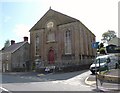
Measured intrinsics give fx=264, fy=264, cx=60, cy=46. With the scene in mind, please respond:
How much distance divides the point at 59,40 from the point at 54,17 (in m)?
4.37

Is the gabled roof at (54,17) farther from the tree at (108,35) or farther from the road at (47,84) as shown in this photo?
the tree at (108,35)

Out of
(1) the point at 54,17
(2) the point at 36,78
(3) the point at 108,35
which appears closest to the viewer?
(2) the point at 36,78

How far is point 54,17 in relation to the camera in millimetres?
47469

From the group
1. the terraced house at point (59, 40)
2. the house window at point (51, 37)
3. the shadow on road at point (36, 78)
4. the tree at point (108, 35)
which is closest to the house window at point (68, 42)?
the terraced house at point (59, 40)

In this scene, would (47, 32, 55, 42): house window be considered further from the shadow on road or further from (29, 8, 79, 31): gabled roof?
the shadow on road

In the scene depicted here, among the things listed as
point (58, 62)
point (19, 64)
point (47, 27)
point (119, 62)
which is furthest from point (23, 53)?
point (119, 62)

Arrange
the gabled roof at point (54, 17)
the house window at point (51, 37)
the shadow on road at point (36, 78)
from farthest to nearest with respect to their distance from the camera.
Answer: the house window at point (51, 37)
the gabled roof at point (54, 17)
the shadow on road at point (36, 78)

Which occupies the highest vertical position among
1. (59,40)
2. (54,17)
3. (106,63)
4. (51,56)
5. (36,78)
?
(54,17)

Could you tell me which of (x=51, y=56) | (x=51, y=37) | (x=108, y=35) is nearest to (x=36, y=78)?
(x=51, y=56)

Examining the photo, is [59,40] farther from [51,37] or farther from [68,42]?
[51,37]

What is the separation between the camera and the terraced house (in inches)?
1720

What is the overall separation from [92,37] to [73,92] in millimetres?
36994

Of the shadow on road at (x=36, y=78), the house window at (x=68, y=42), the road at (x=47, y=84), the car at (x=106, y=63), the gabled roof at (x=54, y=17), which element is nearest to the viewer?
the road at (x=47, y=84)

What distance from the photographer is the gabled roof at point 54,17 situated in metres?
45.2
